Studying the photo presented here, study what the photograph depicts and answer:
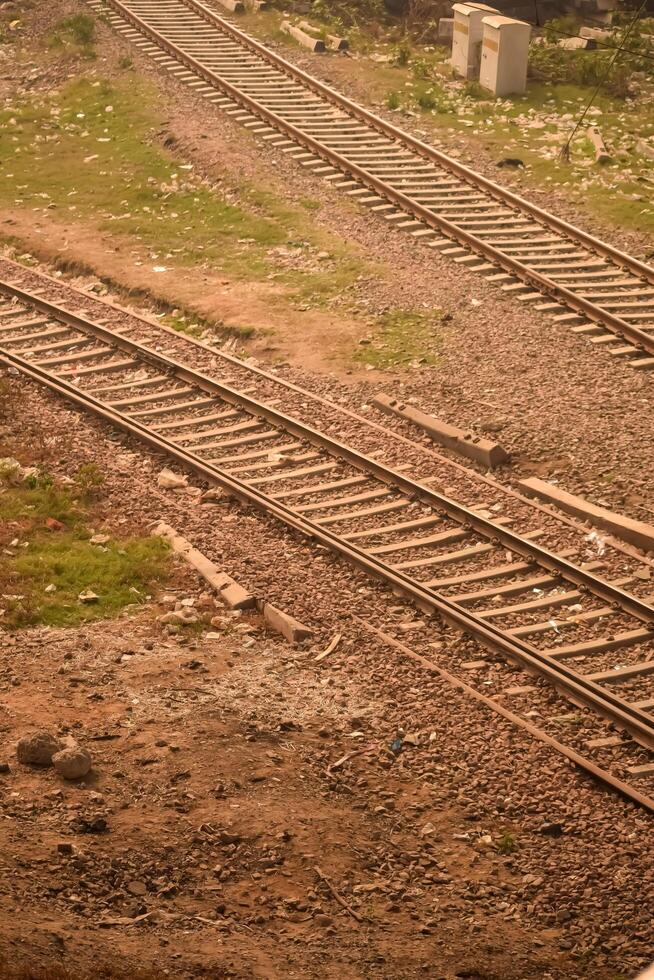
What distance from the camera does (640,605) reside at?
10.2 m

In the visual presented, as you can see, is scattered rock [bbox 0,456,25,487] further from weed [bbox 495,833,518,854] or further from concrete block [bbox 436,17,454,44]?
concrete block [bbox 436,17,454,44]

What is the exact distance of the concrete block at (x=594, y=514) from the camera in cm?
1120

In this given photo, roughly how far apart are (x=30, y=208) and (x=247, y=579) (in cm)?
1067

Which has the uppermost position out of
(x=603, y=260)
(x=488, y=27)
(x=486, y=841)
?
(x=488, y=27)

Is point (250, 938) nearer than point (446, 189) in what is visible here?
Yes

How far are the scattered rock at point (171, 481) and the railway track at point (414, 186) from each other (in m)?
5.48

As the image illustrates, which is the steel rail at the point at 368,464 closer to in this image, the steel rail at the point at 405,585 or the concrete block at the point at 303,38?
the steel rail at the point at 405,585

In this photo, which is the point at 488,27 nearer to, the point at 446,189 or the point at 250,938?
the point at 446,189

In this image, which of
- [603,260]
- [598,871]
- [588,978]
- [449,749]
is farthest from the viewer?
[603,260]

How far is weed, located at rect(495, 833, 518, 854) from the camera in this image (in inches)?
316

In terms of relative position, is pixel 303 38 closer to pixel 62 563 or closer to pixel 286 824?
pixel 62 563

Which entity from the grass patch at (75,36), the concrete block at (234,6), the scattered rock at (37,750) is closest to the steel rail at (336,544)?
the scattered rock at (37,750)

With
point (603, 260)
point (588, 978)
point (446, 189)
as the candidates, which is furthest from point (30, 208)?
point (588, 978)

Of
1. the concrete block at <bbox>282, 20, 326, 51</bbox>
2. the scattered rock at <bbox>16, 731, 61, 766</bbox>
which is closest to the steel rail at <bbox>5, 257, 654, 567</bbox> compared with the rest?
the scattered rock at <bbox>16, 731, 61, 766</bbox>
